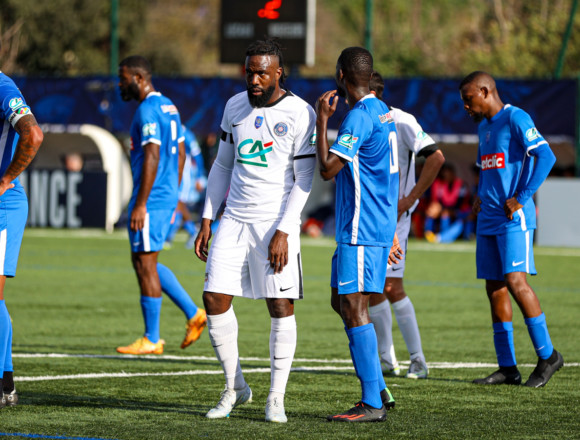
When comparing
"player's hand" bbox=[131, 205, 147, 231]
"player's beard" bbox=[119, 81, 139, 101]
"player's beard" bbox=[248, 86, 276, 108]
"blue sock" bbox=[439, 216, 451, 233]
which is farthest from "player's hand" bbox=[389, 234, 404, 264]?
"blue sock" bbox=[439, 216, 451, 233]

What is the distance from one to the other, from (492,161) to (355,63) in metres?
1.86

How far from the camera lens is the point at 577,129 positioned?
21172 millimetres

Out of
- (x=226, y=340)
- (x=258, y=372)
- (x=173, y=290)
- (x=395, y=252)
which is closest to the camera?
(x=226, y=340)

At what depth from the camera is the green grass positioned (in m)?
5.96

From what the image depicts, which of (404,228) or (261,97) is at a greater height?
(261,97)

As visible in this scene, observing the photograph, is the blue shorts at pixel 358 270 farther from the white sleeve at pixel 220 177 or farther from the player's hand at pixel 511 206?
the player's hand at pixel 511 206

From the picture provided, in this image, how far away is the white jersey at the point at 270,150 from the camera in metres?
6.21

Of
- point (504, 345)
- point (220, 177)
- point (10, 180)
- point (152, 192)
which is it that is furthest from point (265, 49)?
point (152, 192)

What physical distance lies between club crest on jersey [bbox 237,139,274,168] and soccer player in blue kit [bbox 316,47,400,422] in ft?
0.98

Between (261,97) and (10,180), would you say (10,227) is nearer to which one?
(10,180)

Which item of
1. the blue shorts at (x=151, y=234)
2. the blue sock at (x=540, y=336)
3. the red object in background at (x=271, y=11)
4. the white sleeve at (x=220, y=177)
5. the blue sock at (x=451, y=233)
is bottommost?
the blue sock at (x=451, y=233)

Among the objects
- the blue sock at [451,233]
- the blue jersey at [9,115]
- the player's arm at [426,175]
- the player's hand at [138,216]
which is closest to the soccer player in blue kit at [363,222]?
the player's arm at [426,175]

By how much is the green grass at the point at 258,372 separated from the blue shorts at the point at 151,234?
34.2 inches

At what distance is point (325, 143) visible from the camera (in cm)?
608
